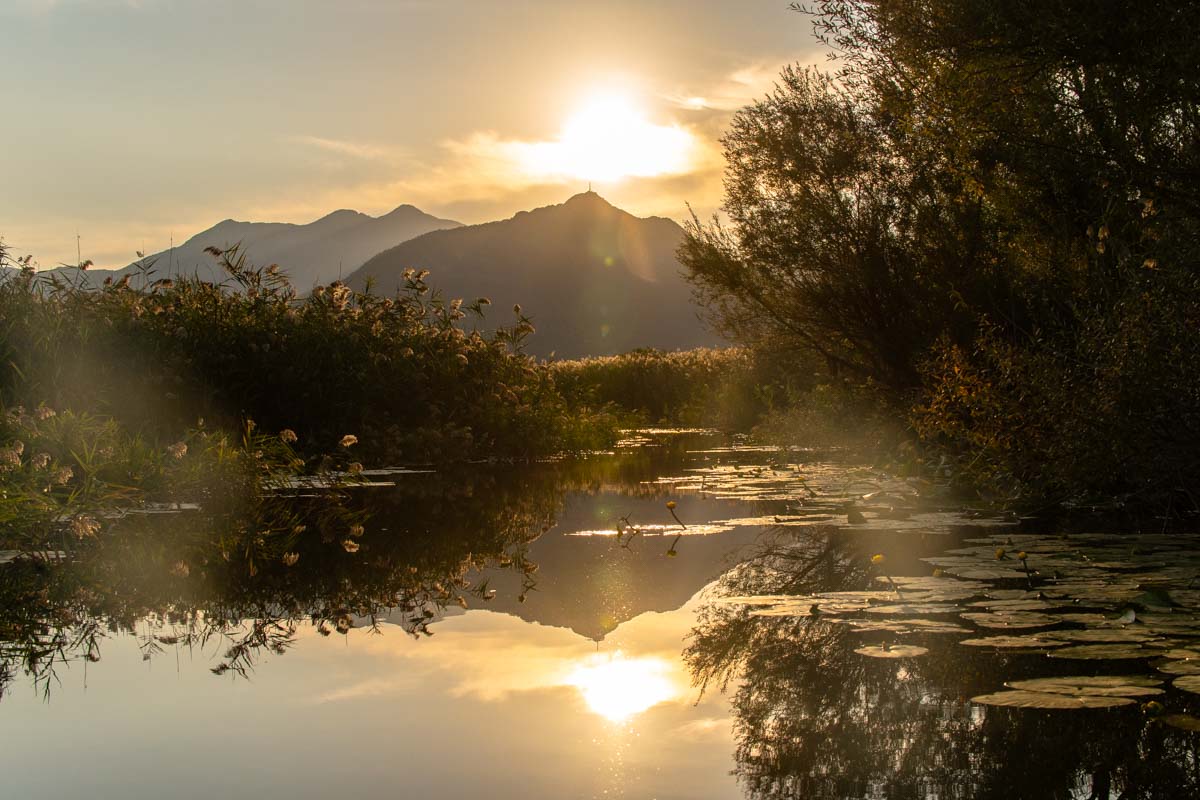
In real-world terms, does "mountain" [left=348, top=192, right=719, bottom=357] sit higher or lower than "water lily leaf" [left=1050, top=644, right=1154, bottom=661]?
higher

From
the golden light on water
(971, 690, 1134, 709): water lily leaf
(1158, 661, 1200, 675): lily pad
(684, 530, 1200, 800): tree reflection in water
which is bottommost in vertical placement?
the golden light on water

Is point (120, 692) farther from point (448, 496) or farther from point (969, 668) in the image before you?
point (448, 496)

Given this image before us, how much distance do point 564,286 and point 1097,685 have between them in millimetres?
174171

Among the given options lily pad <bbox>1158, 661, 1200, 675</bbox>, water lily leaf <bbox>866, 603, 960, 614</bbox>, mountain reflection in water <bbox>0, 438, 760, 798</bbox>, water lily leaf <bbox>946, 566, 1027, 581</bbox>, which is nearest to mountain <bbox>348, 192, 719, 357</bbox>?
mountain reflection in water <bbox>0, 438, 760, 798</bbox>

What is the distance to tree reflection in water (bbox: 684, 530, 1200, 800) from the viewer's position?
383 centimetres

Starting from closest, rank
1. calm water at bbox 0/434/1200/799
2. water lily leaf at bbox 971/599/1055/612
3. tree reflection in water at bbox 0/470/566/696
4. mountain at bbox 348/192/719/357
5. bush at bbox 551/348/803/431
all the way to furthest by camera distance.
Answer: calm water at bbox 0/434/1200/799, tree reflection in water at bbox 0/470/566/696, water lily leaf at bbox 971/599/1055/612, bush at bbox 551/348/803/431, mountain at bbox 348/192/719/357

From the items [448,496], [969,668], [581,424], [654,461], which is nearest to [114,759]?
[969,668]

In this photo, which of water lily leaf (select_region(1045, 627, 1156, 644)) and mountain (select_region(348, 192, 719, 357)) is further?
mountain (select_region(348, 192, 719, 357))

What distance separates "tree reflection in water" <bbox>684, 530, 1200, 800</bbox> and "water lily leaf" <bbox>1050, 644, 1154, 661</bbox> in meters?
0.10

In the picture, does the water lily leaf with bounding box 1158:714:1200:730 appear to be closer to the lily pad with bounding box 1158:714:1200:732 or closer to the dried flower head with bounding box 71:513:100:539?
the lily pad with bounding box 1158:714:1200:732

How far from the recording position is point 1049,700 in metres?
4.58

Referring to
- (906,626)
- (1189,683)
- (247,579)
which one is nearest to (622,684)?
(906,626)

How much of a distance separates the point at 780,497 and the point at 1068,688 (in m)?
8.24

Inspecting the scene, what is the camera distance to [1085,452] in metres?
10.4
